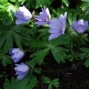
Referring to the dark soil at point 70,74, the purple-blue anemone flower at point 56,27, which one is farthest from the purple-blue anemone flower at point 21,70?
the purple-blue anemone flower at point 56,27

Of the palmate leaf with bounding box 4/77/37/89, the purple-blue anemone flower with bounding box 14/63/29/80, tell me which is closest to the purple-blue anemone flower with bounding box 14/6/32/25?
the purple-blue anemone flower with bounding box 14/63/29/80

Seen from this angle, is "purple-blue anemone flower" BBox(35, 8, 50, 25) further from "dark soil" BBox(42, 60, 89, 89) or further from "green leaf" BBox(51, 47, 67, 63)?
"dark soil" BBox(42, 60, 89, 89)

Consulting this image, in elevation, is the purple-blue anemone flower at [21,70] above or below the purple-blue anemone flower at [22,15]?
below

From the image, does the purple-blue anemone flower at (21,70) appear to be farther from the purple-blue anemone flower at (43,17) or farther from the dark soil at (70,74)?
the purple-blue anemone flower at (43,17)

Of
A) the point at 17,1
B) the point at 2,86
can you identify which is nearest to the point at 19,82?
the point at 2,86

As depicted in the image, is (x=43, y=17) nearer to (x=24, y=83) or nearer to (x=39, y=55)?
(x=39, y=55)

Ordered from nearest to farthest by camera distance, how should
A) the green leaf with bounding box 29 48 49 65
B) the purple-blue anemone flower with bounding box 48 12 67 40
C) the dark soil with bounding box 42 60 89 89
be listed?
the purple-blue anemone flower with bounding box 48 12 67 40, the green leaf with bounding box 29 48 49 65, the dark soil with bounding box 42 60 89 89

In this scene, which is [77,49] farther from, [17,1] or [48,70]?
[17,1]
